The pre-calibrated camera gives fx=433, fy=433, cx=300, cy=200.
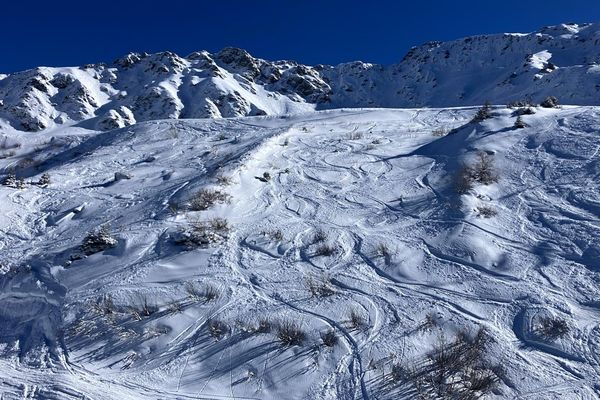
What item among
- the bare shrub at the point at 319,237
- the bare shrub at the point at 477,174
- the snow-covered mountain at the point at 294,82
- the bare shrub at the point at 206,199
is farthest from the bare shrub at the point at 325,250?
the snow-covered mountain at the point at 294,82

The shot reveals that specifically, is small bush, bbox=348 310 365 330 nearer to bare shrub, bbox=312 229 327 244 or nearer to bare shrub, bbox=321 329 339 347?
bare shrub, bbox=321 329 339 347

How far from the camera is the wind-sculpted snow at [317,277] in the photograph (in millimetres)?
3990

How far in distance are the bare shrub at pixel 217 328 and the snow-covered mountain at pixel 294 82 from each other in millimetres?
44526

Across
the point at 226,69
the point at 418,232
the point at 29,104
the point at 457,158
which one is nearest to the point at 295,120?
the point at 457,158

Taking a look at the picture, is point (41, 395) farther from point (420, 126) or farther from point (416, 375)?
point (420, 126)

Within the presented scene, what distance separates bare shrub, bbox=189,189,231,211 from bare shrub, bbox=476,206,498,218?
436cm

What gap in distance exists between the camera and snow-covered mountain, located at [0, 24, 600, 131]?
52156mm

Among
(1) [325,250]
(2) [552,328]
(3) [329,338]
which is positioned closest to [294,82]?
(1) [325,250]

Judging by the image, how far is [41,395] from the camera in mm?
3943

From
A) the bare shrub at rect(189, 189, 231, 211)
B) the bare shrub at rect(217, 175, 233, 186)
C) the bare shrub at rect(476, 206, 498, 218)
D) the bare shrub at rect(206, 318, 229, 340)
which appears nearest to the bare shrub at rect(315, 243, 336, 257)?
the bare shrub at rect(206, 318, 229, 340)

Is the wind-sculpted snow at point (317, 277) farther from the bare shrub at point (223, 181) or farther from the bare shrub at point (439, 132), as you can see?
the bare shrub at point (439, 132)

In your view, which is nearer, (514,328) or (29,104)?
(514,328)

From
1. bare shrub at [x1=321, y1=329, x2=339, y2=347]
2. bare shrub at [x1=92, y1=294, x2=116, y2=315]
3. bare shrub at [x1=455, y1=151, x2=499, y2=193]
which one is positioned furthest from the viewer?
bare shrub at [x1=455, y1=151, x2=499, y2=193]

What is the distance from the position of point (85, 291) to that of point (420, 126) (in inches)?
460
